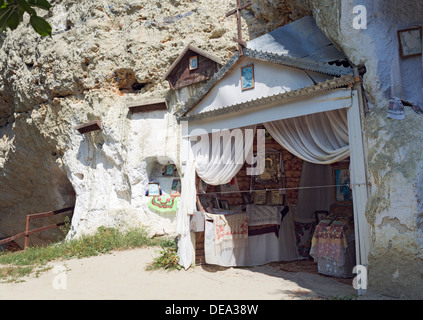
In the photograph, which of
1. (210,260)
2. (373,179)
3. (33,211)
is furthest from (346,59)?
(33,211)

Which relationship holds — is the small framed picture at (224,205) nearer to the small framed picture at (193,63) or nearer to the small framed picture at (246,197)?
the small framed picture at (246,197)

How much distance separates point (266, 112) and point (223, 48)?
396 cm

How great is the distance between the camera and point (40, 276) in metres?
6.92

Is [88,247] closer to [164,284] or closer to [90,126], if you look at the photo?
[164,284]

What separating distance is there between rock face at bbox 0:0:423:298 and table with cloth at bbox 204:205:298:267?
2.70 m

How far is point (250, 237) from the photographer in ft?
24.5

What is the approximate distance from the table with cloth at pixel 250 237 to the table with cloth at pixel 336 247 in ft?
3.86

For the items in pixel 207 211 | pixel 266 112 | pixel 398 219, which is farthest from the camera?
pixel 207 211

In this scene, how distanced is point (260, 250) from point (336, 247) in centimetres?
171

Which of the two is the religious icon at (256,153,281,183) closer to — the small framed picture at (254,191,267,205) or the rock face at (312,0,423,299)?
the small framed picture at (254,191,267,205)

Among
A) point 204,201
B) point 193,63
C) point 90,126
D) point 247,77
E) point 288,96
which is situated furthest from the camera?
point 90,126

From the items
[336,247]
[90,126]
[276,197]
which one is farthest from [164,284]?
[90,126]

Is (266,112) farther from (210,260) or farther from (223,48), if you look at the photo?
(223,48)

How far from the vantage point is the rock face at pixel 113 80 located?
627 centimetres
